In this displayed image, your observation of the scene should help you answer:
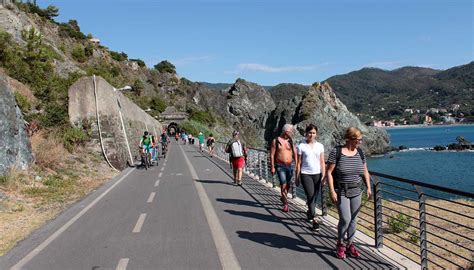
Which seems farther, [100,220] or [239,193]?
[239,193]

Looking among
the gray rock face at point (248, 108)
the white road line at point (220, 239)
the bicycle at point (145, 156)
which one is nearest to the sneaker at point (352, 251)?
the white road line at point (220, 239)

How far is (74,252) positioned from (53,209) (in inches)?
186

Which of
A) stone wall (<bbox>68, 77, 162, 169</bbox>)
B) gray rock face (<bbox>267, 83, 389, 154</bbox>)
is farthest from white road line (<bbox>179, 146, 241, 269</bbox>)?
gray rock face (<bbox>267, 83, 389, 154</bbox>)

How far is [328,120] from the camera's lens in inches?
4104

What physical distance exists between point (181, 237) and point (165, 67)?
169832mm

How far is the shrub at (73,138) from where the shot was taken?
71.6 ft

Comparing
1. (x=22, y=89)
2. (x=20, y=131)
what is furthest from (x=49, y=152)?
(x=22, y=89)

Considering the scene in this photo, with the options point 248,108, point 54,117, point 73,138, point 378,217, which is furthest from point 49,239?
point 248,108

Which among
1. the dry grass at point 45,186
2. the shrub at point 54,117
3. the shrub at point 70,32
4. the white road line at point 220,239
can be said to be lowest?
the white road line at point 220,239

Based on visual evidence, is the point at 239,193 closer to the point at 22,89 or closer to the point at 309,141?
the point at 309,141

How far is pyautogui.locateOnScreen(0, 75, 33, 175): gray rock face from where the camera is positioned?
13711 mm

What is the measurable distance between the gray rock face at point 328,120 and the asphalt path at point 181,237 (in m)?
85.0

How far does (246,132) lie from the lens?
163m

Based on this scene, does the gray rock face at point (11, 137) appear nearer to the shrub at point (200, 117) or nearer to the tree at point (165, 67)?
the shrub at point (200, 117)
